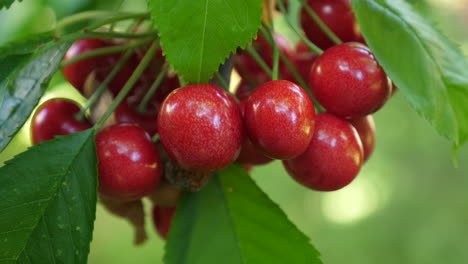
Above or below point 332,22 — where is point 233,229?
below

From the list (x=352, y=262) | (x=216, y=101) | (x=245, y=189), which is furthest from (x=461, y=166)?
(x=216, y=101)

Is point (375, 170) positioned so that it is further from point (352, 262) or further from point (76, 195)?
point (76, 195)

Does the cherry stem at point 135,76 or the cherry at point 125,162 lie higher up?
the cherry stem at point 135,76

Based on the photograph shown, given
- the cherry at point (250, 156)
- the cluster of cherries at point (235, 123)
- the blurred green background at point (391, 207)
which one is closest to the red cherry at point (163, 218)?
the cluster of cherries at point (235, 123)

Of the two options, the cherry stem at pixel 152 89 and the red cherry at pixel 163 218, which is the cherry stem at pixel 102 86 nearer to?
the cherry stem at pixel 152 89

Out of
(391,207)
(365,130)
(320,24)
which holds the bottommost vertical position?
(391,207)

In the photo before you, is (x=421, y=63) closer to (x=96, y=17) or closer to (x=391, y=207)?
(x=96, y=17)

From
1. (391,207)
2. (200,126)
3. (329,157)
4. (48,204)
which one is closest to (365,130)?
(329,157)
